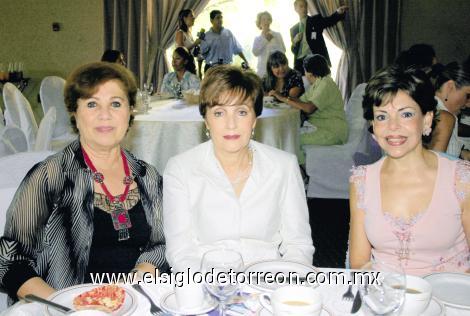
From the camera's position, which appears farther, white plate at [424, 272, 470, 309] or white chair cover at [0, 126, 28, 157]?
white chair cover at [0, 126, 28, 157]

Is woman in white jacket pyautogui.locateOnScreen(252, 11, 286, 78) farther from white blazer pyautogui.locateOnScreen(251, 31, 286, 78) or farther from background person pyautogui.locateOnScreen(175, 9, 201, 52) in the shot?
background person pyautogui.locateOnScreen(175, 9, 201, 52)

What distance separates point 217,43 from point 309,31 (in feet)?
4.60

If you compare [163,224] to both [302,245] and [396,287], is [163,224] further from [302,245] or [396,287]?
[396,287]

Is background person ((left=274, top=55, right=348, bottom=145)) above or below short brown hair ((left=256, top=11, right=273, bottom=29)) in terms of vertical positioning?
below

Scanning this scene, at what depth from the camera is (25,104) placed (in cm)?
405

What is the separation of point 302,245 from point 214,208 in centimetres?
36

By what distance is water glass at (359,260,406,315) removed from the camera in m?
1.08

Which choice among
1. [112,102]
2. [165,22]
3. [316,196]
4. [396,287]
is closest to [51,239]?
[112,102]

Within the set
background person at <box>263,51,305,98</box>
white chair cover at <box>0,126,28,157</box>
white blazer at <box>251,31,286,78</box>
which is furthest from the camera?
white blazer at <box>251,31,286,78</box>

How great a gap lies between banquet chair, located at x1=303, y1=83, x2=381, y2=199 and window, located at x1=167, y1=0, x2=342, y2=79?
3345 millimetres

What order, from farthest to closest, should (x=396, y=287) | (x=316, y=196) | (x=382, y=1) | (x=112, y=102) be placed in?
1. (x=382, y=1)
2. (x=316, y=196)
3. (x=112, y=102)
4. (x=396, y=287)

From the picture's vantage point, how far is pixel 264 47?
7.64 metres

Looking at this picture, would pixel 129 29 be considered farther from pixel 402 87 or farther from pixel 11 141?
pixel 402 87

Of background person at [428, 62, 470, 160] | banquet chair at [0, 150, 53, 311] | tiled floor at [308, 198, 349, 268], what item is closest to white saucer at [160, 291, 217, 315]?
banquet chair at [0, 150, 53, 311]
